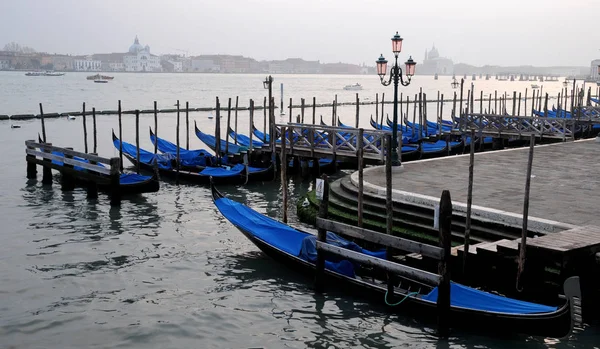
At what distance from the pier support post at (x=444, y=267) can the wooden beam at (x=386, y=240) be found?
0.07 m

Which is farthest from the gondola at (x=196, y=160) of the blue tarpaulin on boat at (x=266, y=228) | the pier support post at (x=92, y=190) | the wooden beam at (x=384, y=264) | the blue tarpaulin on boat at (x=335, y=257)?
the wooden beam at (x=384, y=264)

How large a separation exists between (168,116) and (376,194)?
30389 millimetres

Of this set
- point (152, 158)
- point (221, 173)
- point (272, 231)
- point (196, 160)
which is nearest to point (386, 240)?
point (272, 231)

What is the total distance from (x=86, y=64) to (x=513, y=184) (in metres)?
195

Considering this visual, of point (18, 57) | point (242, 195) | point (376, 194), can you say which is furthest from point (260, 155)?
point (18, 57)

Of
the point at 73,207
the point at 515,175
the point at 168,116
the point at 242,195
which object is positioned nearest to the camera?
the point at 515,175

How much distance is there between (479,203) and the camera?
8.45 m

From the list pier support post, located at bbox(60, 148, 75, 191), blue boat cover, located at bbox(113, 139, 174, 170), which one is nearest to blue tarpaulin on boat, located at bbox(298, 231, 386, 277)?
pier support post, located at bbox(60, 148, 75, 191)

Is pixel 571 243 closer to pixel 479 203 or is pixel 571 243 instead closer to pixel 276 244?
pixel 479 203

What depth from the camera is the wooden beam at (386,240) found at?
6020 millimetres

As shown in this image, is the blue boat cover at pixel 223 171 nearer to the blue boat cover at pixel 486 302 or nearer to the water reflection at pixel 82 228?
the water reflection at pixel 82 228

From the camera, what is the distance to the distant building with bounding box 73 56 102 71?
7510 inches

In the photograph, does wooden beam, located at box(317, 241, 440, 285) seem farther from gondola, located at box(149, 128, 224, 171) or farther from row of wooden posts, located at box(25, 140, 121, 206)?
gondola, located at box(149, 128, 224, 171)

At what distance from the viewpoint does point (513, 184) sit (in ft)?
32.4
